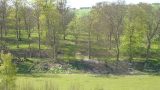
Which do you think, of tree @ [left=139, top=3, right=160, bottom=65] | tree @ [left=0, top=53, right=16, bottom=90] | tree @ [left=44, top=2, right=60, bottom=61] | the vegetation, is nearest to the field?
the vegetation

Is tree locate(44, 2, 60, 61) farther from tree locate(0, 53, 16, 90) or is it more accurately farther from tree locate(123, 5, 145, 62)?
tree locate(0, 53, 16, 90)

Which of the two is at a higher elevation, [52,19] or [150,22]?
[52,19]

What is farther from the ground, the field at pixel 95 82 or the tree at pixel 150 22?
the tree at pixel 150 22

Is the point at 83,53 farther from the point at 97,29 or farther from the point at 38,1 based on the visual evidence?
the point at 38,1

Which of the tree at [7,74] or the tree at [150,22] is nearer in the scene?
the tree at [7,74]

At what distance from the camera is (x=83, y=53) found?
9062 cm

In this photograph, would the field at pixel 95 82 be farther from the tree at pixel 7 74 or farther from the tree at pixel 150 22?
the tree at pixel 150 22

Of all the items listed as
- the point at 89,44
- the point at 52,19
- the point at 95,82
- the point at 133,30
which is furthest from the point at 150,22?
the point at 95,82

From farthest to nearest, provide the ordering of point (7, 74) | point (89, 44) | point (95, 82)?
1. point (89, 44)
2. point (95, 82)
3. point (7, 74)

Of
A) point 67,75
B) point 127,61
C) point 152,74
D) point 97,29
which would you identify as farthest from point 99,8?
point 67,75

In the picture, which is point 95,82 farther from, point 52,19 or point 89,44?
point 89,44

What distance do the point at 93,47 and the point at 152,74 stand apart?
25.1 metres

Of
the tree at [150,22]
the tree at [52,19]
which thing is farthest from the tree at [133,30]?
the tree at [52,19]

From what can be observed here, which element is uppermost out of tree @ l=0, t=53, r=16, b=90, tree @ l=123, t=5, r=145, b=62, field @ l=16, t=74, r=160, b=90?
tree @ l=123, t=5, r=145, b=62
